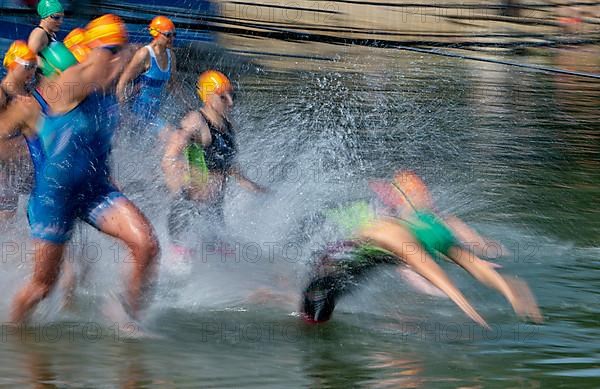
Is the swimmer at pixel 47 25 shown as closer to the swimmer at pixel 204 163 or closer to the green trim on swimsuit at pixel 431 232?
the swimmer at pixel 204 163

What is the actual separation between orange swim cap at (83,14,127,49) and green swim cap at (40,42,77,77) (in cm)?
12

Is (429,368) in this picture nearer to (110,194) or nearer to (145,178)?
(110,194)

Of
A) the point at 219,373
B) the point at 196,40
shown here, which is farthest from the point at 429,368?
the point at 196,40

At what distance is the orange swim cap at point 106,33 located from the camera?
5.79 meters

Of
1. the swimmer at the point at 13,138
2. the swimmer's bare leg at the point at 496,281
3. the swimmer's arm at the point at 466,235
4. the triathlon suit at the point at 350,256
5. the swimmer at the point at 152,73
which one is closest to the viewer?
the triathlon suit at the point at 350,256

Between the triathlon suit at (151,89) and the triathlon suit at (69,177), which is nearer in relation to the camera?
the triathlon suit at (69,177)

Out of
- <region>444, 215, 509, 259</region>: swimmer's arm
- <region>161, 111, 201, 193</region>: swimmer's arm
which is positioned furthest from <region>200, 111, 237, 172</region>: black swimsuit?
<region>444, 215, 509, 259</region>: swimmer's arm

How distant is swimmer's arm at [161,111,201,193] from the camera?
735cm

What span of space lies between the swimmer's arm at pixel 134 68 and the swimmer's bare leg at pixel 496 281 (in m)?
3.30

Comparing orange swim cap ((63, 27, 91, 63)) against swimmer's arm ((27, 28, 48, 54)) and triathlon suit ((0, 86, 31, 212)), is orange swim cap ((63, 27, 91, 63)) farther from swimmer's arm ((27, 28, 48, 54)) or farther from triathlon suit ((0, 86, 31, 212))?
triathlon suit ((0, 86, 31, 212))

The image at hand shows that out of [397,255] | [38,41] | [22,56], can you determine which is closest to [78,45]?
[22,56]

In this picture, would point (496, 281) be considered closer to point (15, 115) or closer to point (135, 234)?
point (135, 234)

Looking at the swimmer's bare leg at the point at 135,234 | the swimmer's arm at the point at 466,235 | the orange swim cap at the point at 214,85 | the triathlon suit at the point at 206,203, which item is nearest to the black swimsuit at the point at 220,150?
the triathlon suit at the point at 206,203

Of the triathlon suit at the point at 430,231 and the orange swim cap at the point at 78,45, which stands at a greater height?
the orange swim cap at the point at 78,45
